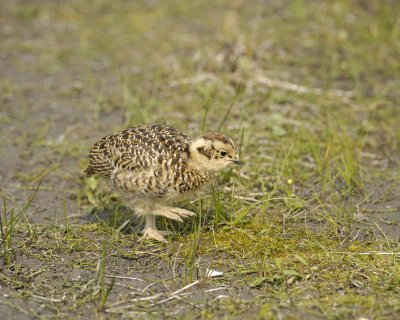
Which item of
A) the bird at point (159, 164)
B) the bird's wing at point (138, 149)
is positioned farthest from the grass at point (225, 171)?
the bird's wing at point (138, 149)

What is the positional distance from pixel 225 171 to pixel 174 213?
853mm

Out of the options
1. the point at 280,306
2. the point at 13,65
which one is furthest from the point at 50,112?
the point at 280,306

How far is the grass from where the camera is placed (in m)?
4.58

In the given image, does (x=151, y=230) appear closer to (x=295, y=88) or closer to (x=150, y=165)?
(x=150, y=165)

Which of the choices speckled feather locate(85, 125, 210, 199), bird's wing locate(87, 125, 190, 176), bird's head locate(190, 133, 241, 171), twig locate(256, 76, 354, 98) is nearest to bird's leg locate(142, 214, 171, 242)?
speckled feather locate(85, 125, 210, 199)

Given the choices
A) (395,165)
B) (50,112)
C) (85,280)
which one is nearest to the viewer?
(85,280)

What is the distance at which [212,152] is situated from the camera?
5125mm

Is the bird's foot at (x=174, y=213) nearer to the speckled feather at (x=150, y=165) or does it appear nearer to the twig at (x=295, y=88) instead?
the speckled feather at (x=150, y=165)

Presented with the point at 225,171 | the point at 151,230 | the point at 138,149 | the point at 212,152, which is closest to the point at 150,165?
the point at 138,149

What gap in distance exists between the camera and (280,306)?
14.2 ft

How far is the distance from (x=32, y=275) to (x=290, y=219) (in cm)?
213

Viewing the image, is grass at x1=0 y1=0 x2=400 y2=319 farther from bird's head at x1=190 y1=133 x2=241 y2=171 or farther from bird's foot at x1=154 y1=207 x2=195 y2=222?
bird's head at x1=190 y1=133 x2=241 y2=171

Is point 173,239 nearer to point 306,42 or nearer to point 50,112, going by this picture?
point 50,112

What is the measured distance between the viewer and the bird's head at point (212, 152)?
5102 millimetres
